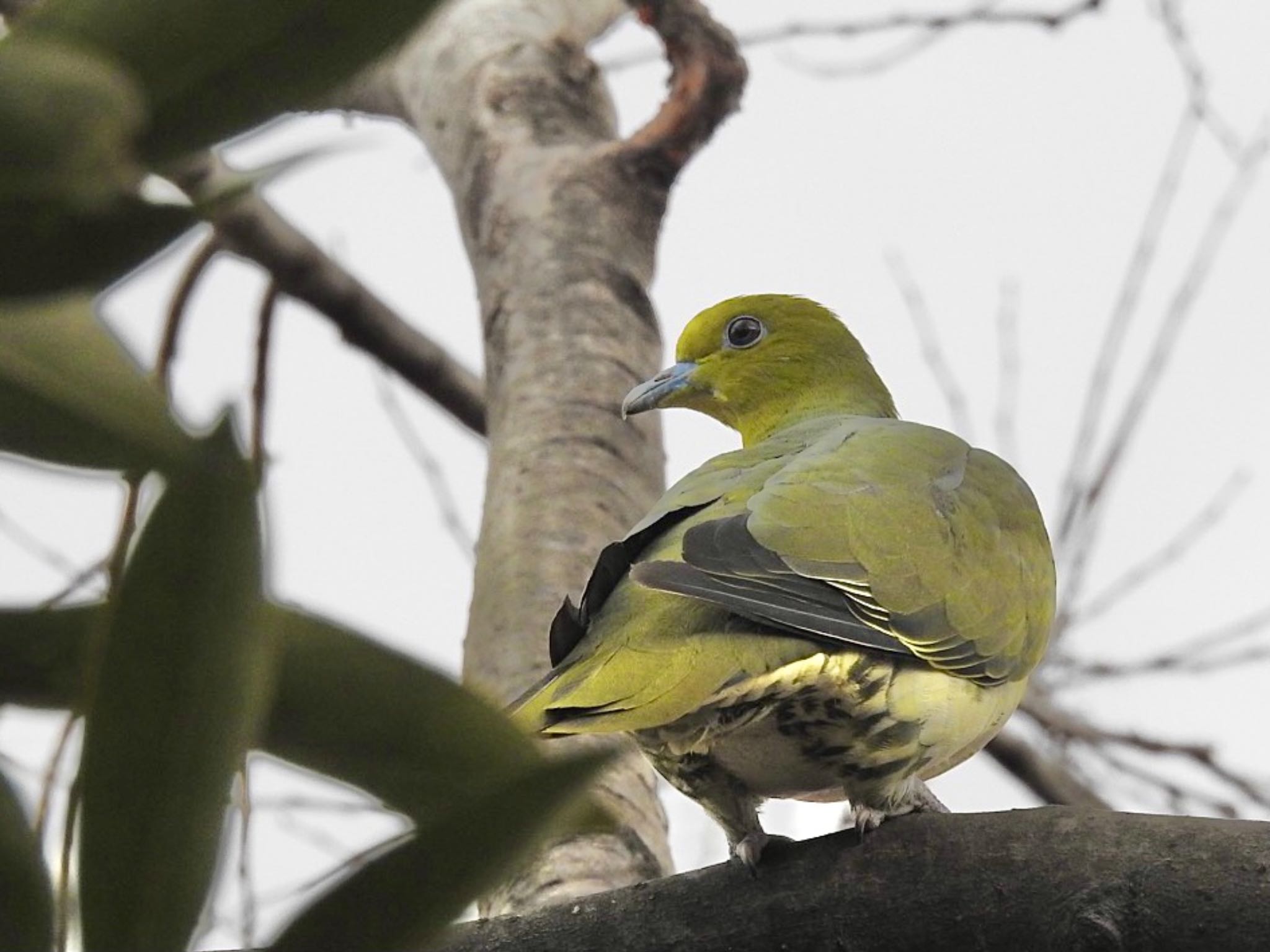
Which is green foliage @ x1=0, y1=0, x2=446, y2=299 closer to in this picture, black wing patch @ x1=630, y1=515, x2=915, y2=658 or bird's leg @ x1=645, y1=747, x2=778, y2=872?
black wing patch @ x1=630, y1=515, x2=915, y2=658

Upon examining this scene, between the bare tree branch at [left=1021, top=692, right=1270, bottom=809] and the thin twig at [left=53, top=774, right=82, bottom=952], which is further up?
the bare tree branch at [left=1021, top=692, right=1270, bottom=809]

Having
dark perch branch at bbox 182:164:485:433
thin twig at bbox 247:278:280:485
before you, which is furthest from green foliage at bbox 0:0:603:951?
thin twig at bbox 247:278:280:485

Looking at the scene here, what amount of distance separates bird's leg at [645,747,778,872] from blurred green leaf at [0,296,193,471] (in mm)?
1526

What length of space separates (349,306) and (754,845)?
2257mm

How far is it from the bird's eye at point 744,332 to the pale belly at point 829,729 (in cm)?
160

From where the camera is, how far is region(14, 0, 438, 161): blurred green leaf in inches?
25.5

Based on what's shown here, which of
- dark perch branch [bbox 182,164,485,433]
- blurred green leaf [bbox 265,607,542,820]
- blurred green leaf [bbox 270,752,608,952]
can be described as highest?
dark perch branch [bbox 182,164,485,433]

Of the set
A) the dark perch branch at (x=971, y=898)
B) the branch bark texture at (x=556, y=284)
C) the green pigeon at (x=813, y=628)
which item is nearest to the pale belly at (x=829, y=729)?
the green pigeon at (x=813, y=628)

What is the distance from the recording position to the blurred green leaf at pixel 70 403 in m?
0.69

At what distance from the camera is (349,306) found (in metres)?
3.84

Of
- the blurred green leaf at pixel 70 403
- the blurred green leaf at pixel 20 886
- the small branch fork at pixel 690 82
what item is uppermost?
the small branch fork at pixel 690 82

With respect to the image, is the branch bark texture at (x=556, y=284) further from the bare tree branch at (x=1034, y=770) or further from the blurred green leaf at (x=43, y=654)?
the blurred green leaf at (x=43, y=654)

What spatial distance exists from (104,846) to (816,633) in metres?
1.48

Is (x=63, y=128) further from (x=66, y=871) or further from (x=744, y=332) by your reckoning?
(x=744, y=332)
